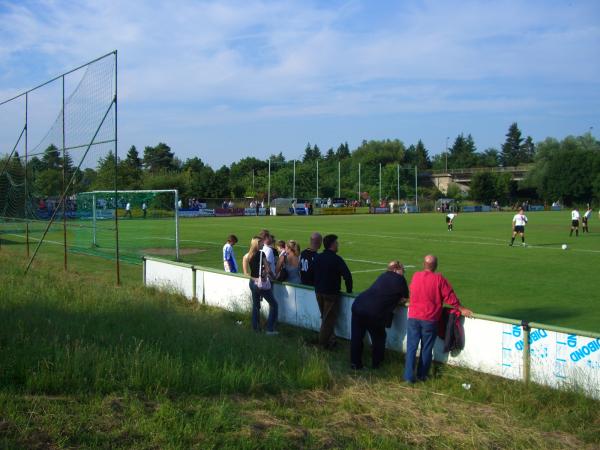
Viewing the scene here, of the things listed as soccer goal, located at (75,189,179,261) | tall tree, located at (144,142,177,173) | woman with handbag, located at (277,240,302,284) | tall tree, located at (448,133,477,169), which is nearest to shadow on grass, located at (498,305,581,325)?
woman with handbag, located at (277,240,302,284)

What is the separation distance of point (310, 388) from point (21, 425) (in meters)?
3.04

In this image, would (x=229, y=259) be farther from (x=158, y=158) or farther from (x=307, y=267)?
(x=158, y=158)

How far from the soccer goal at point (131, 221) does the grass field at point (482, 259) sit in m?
0.09

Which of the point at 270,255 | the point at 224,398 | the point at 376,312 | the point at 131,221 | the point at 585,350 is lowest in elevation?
the point at 224,398

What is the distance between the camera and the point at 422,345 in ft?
25.3

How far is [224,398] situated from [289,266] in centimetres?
530

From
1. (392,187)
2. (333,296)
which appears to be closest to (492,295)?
(333,296)

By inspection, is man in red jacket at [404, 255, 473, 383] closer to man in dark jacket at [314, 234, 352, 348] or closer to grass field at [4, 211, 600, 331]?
man in dark jacket at [314, 234, 352, 348]

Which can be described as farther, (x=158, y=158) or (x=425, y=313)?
(x=158, y=158)

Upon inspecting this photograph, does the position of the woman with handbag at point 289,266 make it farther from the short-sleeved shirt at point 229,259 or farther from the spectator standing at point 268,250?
the short-sleeved shirt at point 229,259

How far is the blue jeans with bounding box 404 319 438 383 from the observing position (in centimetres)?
764

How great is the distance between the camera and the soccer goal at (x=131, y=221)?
22658 mm

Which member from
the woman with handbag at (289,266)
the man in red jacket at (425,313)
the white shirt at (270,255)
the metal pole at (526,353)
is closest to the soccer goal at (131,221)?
the woman with handbag at (289,266)

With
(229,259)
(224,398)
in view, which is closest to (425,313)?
(224,398)
